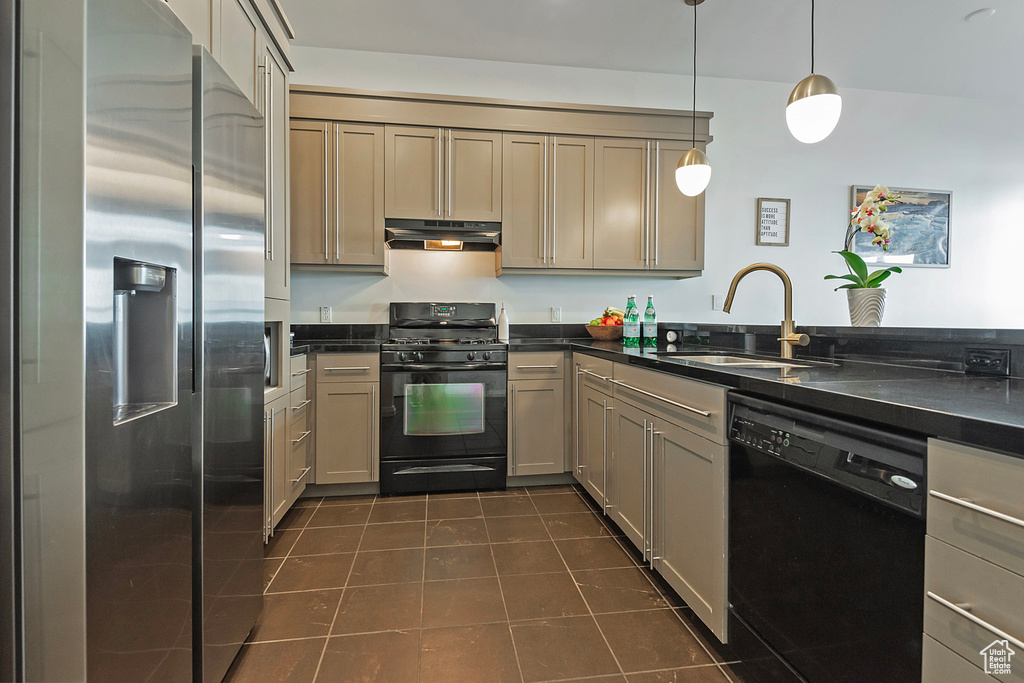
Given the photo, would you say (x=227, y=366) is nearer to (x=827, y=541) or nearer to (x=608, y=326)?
(x=827, y=541)

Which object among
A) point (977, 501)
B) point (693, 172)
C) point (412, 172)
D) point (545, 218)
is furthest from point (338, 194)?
point (977, 501)

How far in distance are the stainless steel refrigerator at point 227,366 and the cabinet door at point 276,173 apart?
2.26ft

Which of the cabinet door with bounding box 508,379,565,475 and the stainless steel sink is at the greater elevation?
the stainless steel sink

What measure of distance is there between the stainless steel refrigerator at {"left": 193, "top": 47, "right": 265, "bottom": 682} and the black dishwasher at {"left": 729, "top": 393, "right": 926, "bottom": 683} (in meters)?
1.37

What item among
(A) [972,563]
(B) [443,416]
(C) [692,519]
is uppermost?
(A) [972,563]

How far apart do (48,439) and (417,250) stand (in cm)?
274

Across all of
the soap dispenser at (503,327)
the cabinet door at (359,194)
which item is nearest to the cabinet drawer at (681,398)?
the soap dispenser at (503,327)

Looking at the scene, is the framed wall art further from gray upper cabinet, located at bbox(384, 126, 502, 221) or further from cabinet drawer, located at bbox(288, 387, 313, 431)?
cabinet drawer, located at bbox(288, 387, 313, 431)

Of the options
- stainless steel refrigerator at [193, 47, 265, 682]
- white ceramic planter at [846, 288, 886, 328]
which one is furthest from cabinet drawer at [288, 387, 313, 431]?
white ceramic planter at [846, 288, 886, 328]

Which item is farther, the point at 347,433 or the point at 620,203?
the point at 620,203

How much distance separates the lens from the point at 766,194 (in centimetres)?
364

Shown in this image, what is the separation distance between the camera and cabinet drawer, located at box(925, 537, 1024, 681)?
0.65m

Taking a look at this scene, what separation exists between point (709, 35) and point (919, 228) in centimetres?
236

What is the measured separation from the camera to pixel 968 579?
28.3 inches
